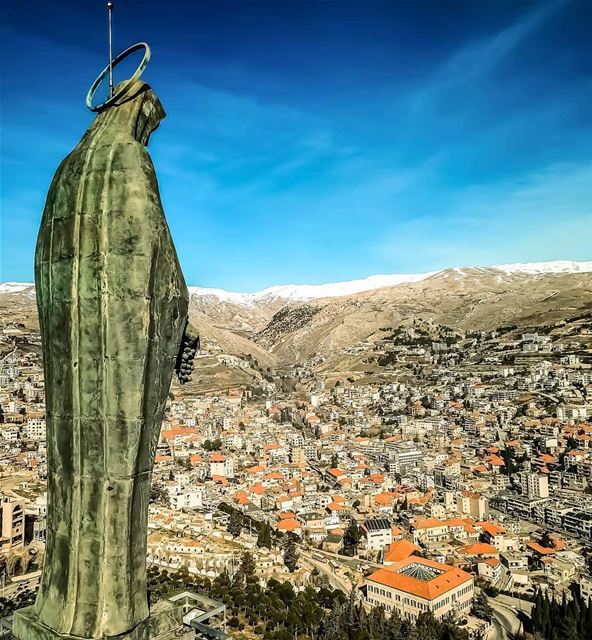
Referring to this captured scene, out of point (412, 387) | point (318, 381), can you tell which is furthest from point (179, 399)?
point (412, 387)

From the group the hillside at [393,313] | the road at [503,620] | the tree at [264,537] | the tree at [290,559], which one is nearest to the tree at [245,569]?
the tree at [290,559]

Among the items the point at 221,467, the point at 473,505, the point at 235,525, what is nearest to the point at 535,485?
the point at 473,505

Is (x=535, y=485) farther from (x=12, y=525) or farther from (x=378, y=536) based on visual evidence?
(x=12, y=525)

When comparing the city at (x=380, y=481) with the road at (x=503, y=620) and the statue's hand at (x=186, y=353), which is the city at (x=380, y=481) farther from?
the statue's hand at (x=186, y=353)

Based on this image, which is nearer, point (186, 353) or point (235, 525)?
point (186, 353)

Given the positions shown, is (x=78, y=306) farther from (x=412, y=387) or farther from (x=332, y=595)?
(x=412, y=387)

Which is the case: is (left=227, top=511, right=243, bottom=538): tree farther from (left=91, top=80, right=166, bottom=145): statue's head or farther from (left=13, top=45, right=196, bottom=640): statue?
(left=91, top=80, right=166, bottom=145): statue's head
